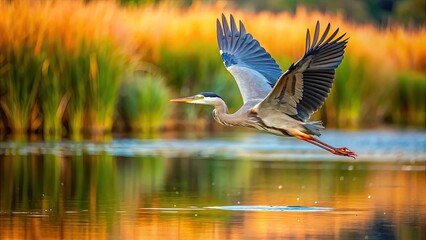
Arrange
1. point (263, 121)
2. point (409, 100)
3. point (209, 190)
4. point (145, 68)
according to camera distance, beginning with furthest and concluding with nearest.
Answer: point (409, 100), point (145, 68), point (209, 190), point (263, 121)

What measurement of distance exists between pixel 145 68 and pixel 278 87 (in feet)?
43.0

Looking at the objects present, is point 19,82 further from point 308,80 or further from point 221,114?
point 308,80

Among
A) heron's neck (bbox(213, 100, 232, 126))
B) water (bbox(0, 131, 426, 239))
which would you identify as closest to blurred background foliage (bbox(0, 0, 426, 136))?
water (bbox(0, 131, 426, 239))

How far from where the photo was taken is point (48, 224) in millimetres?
9641

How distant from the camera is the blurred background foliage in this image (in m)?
21.1

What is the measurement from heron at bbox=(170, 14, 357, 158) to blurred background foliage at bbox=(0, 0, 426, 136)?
8369 millimetres

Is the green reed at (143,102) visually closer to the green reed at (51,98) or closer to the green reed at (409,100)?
the green reed at (51,98)

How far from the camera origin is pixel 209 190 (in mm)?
12906

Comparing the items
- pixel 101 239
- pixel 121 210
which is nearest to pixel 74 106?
pixel 121 210

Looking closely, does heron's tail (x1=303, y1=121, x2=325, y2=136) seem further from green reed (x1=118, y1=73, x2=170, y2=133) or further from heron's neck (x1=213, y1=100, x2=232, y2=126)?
green reed (x1=118, y1=73, x2=170, y2=133)

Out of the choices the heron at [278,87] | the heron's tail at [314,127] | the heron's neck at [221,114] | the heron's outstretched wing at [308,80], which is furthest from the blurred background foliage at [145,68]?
the heron's outstretched wing at [308,80]

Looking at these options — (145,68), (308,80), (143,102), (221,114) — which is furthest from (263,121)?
(145,68)

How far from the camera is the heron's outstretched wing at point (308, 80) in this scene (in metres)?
10.5

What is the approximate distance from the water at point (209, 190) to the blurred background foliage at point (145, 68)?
156 cm
